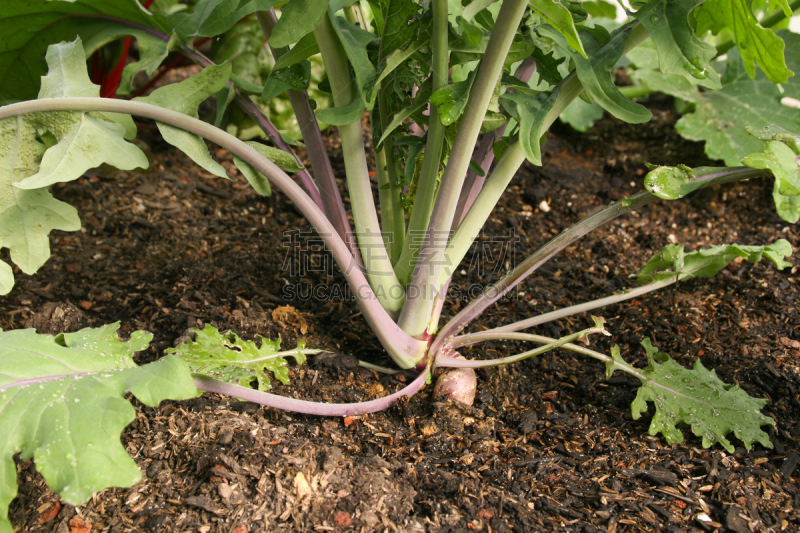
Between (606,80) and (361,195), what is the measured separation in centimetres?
49

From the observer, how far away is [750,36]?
925mm

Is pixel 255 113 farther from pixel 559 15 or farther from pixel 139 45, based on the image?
pixel 559 15

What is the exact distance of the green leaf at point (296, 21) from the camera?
774 mm

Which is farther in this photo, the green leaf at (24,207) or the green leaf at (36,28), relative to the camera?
the green leaf at (36,28)

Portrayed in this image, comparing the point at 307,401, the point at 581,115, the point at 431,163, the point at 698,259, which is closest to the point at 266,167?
the point at 431,163

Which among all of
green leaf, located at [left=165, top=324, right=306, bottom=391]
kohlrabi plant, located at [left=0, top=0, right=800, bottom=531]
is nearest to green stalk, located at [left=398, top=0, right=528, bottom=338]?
kohlrabi plant, located at [left=0, top=0, right=800, bottom=531]

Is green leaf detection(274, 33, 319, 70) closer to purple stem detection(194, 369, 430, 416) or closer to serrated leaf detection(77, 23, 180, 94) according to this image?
serrated leaf detection(77, 23, 180, 94)

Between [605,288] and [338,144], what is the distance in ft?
3.24

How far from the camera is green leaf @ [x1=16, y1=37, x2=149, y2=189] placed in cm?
87

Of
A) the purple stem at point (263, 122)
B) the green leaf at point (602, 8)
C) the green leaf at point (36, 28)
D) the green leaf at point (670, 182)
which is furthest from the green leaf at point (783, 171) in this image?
the green leaf at point (36, 28)

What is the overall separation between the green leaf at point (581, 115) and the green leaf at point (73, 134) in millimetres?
1364

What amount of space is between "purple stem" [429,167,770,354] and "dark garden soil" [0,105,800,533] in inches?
5.0

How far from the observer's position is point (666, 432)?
97cm

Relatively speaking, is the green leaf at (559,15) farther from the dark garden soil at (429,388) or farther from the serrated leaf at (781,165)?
the dark garden soil at (429,388)
